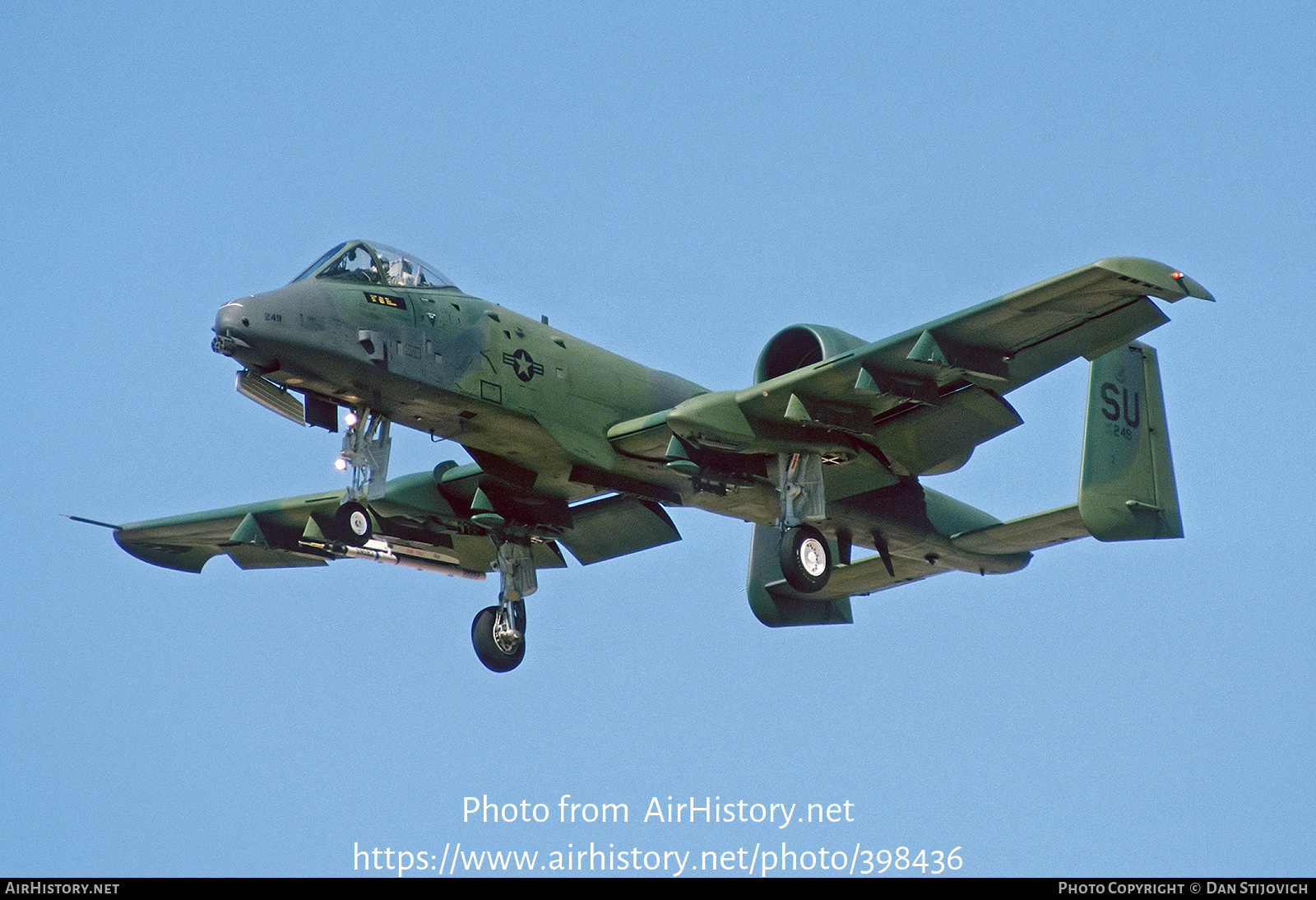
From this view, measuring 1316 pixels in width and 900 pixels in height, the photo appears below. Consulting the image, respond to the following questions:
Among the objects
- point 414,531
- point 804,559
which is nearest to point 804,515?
point 804,559

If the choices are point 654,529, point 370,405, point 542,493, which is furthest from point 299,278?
point 654,529

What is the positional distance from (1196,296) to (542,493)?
10.1 m

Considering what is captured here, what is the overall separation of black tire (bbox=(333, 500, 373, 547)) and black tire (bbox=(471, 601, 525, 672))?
346cm

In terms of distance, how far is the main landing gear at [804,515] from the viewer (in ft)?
85.8

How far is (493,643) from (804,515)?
17.4 ft

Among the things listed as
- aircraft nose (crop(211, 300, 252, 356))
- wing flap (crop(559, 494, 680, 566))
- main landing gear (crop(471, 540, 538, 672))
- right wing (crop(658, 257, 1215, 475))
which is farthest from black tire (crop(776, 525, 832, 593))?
aircraft nose (crop(211, 300, 252, 356))

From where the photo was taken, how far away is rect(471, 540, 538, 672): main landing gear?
28.5 meters

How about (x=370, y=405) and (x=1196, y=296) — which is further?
(x=370, y=405)

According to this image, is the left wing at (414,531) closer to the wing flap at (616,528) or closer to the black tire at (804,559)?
the wing flap at (616,528)

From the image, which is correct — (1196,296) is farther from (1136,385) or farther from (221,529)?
(221,529)

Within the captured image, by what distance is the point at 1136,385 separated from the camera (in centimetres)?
2881

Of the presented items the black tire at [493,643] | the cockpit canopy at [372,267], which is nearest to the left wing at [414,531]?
the black tire at [493,643]

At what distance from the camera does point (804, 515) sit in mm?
26406

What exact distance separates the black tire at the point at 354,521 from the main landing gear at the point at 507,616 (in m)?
3.14
